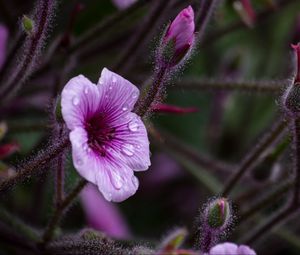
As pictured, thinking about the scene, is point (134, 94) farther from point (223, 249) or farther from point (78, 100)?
point (223, 249)

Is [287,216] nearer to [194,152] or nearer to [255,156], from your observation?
[255,156]

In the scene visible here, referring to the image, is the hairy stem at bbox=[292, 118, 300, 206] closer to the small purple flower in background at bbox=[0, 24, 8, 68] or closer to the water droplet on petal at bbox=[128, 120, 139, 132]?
the water droplet on petal at bbox=[128, 120, 139, 132]

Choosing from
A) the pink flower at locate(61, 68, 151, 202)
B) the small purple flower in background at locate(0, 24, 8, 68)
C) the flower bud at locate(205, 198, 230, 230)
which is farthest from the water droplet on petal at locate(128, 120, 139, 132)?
the small purple flower in background at locate(0, 24, 8, 68)

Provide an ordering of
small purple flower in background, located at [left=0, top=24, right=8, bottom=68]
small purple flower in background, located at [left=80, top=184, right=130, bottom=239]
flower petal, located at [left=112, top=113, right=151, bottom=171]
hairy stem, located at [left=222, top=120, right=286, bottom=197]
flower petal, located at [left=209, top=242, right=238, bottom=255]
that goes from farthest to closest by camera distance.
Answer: small purple flower in background, located at [left=80, top=184, right=130, bottom=239], small purple flower in background, located at [left=0, top=24, right=8, bottom=68], hairy stem, located at [left=222, top=120, right=286, bottom=197], flower petal, located at [left=112, top=113, right=151, bottom=171], flower petal, located at [left=209, top=242, right=238, bottom=255]

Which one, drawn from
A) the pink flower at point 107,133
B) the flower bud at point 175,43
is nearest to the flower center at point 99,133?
the pink flower at point 107,133

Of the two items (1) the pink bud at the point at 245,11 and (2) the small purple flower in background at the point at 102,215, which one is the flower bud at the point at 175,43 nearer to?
(1) the pink bud at the point at 245,11

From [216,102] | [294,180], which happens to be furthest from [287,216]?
[216,102]
